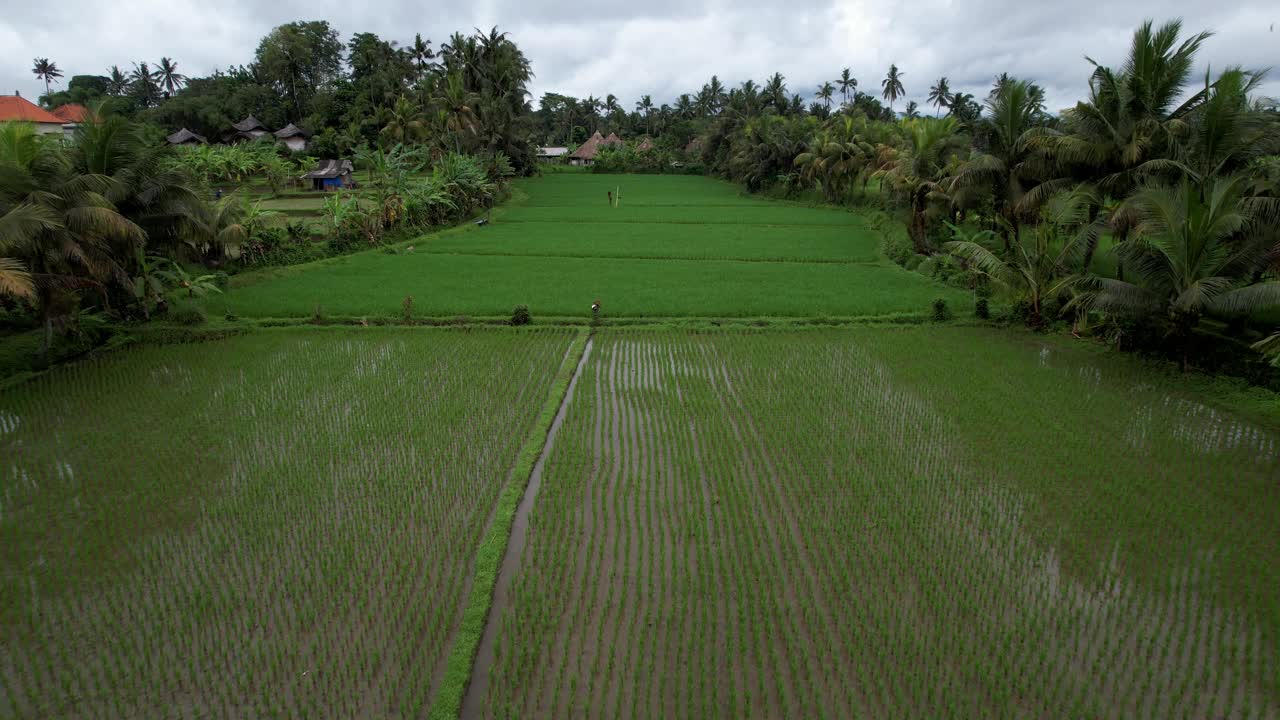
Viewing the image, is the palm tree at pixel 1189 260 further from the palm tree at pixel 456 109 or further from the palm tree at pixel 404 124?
the palm tree at pixel 404 124

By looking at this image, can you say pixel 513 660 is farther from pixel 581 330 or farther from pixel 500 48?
pixel 500 48

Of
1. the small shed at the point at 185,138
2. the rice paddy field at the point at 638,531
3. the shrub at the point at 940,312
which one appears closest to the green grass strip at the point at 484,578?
the rice paddy field at the point at 638,531

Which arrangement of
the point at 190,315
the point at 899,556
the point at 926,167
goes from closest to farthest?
1. the point at 899,556
2. the point at 190,315
3. the point at 926,167

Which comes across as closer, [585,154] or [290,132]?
[290,132]

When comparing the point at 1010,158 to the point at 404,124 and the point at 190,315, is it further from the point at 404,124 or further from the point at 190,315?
the point at 404,124

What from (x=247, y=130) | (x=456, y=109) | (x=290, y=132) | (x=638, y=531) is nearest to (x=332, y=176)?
(x=456, y=109)

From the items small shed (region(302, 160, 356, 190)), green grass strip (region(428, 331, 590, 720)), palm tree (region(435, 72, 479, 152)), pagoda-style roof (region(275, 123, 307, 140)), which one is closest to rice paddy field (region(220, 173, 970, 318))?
palm tree (region(435, 72, 479, 152))
